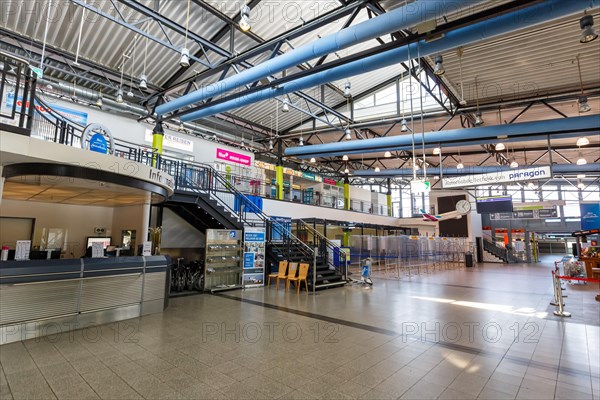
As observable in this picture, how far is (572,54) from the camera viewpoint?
279 inches

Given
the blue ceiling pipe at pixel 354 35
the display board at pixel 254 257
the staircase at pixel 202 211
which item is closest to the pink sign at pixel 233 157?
the staircase at pixel 202 211

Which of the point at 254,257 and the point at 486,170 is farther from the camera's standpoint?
the point at 486,170

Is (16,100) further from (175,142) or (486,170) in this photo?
(486,170)

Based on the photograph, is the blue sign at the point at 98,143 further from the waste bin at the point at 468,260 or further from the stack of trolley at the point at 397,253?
the waste bin at the point at 468,260

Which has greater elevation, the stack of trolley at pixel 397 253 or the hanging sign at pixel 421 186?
the hanging sign at pixel 421 186

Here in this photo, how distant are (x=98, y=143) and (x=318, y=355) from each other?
6068mm

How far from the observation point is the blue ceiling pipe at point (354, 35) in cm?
480

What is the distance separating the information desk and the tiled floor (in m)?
0.30

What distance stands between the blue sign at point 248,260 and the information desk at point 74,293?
10.2 feet

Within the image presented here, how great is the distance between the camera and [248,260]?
32.0 ft

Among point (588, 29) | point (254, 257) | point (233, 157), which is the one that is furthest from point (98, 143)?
point (233, 157)

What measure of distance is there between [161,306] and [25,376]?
316cm

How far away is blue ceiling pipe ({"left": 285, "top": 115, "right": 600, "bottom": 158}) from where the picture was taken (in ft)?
29.2

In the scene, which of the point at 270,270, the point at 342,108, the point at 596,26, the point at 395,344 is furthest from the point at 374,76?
Result: the point at 395,344
